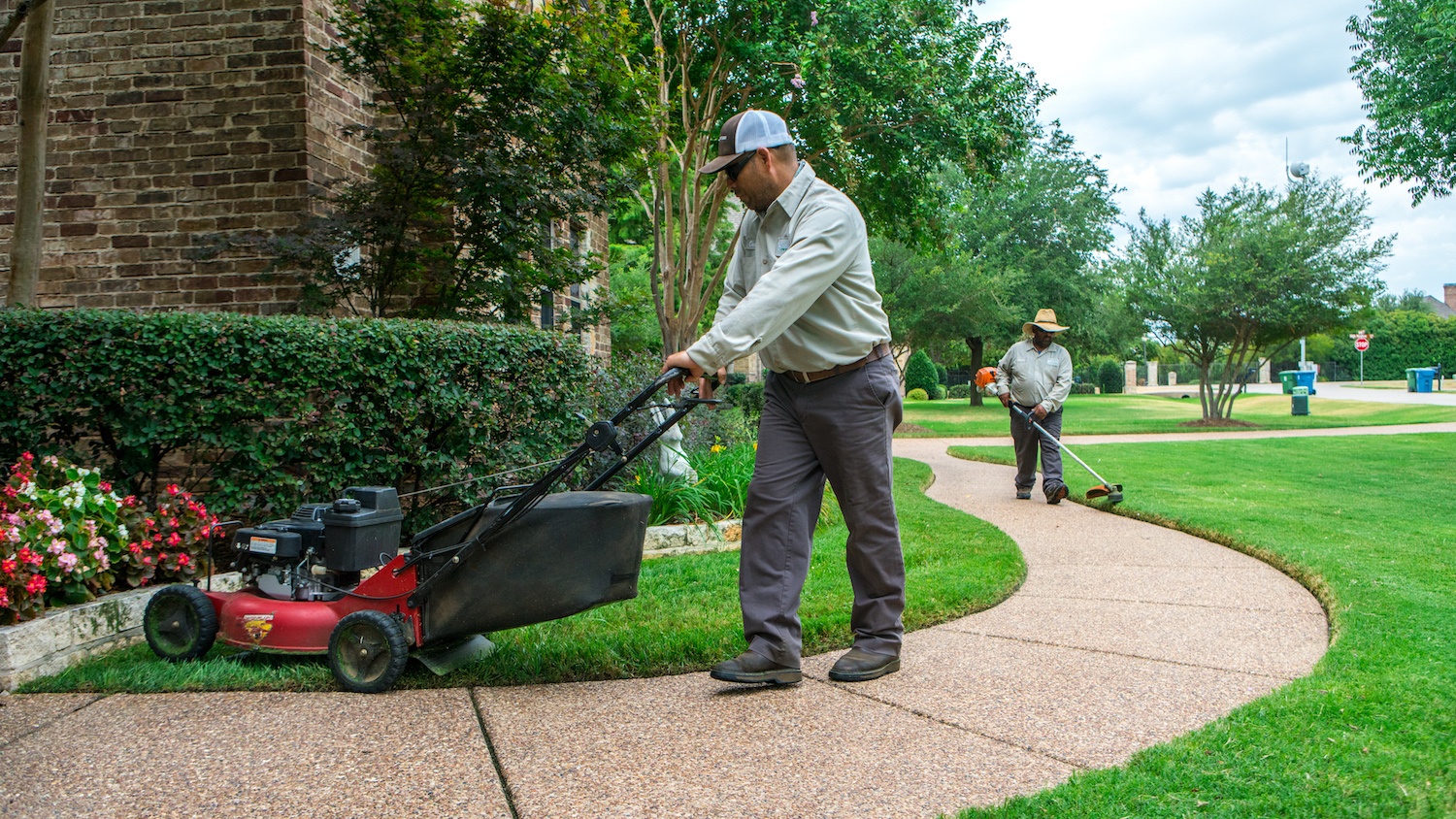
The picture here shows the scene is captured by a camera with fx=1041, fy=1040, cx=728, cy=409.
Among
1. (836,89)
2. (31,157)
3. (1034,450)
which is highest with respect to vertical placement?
(836,89)

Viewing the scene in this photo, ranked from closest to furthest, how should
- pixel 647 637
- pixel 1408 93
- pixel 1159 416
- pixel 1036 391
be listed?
pixel 647 637 → pixel 1036 391 → pixel 1408 93 → pixel 1159 416

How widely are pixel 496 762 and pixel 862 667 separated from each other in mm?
1446

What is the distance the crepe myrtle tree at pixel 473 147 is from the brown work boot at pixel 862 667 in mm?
5251

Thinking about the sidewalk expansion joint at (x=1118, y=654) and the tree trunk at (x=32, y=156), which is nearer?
the sidewalk expansion joint at (x=1118, y=654)

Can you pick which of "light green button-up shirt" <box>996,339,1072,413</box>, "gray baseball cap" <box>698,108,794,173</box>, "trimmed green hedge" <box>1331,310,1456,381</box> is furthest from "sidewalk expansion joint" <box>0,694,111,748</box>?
"trimmed green hedge" <box>1331,310,1456,381</box>

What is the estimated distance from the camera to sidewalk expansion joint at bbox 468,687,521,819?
273cm

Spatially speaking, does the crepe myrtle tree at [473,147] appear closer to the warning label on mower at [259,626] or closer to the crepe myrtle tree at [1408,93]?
the warning label on mower at [259,626]

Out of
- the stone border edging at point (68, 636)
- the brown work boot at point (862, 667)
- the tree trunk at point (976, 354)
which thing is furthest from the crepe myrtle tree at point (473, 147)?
the tree trunk at point (976, 354)

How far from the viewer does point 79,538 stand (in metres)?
4.34

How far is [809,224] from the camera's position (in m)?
3.79

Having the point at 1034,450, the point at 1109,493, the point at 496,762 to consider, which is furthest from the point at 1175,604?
the point at 1034,450

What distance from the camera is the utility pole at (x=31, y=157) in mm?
6289

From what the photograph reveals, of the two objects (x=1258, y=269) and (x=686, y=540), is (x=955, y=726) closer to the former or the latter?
(x=686, y=540)

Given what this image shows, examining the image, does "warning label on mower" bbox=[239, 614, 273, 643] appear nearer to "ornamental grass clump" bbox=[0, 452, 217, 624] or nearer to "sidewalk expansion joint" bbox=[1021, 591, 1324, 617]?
"ornamental grass clump" bbox=[0, 452, 217, 624]
